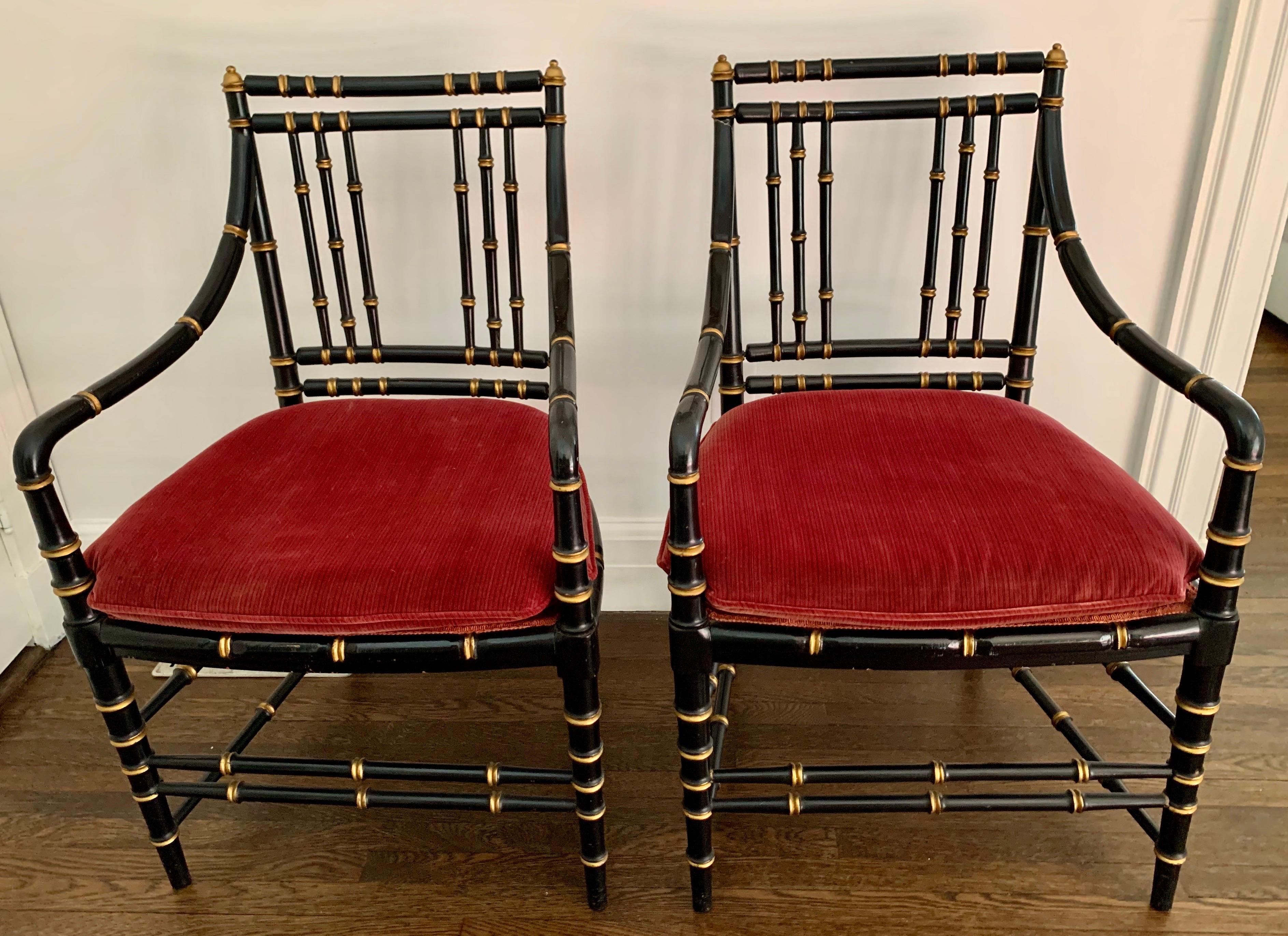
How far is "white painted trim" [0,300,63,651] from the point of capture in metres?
1.65

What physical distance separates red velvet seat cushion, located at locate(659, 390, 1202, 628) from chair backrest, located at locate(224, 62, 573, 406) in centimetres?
33

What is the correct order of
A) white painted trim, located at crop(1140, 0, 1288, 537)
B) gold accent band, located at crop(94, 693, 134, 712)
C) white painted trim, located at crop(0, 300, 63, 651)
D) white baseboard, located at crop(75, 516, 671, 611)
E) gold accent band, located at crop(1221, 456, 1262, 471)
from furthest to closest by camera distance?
white baseboard, located at crop(75, 516, 671, 611), white painted trim, located at crop(0, 300, 63, 651), white painted trim, located at crop(1140, 0, 1288, 537), gold accent band, located at crop(94, 693, 134, 712), gold accent band, located at crop(1221, 456, 1262, 471)

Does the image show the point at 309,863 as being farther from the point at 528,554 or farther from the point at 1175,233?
the point at 1175,233

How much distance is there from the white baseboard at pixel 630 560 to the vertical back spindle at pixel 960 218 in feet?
2.11

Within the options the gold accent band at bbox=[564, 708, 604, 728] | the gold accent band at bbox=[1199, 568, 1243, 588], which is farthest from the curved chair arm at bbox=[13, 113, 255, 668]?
the gold accent band at bbox=[1199, 568, 1243, 588]

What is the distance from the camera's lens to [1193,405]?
158 cm

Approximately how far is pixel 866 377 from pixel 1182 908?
2.61 feet

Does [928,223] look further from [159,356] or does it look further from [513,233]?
[159,356]

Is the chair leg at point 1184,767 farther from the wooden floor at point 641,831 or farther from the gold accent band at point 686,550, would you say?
the gold accent band at point 686,550

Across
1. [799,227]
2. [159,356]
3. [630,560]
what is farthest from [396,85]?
[630,560]

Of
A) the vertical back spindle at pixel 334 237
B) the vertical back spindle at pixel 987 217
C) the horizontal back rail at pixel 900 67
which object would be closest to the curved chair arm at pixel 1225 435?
the vertical back spindle at pixel 987 217

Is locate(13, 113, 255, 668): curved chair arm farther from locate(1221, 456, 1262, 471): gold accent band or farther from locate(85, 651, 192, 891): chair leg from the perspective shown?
locate(1221, 456, 1262, 471): gold accent band

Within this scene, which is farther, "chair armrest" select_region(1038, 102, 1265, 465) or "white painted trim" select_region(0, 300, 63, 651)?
"white painted trim" select_region(0, 300, 63, 651)

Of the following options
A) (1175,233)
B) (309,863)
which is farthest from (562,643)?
(1175,233)
